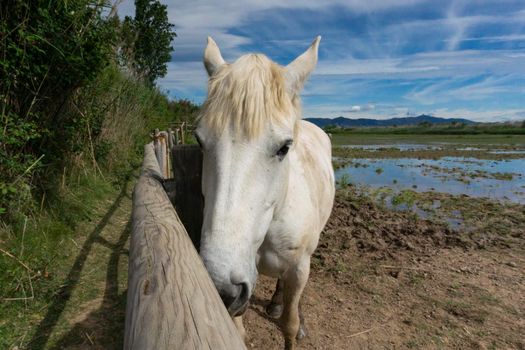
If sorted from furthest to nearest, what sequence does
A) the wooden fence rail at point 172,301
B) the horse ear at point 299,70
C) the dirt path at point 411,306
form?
the dirt path at point 411,306 < the horse ear at point 299,70 < the wooden fence rail at point 172,301

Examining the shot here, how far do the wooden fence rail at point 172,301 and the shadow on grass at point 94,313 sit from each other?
165cm

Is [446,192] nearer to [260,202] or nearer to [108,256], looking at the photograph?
[108,256]

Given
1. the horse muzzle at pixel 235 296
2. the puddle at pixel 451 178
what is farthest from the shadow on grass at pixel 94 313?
the puddle at pixel 451 178

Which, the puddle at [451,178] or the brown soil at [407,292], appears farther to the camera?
the puddle at [451,178]

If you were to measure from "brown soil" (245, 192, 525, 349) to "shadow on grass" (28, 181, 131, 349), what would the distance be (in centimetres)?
117

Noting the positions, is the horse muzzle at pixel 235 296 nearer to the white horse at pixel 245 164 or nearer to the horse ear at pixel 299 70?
the white horse at pixel 245 164

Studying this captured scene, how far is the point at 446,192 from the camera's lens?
9719 mm

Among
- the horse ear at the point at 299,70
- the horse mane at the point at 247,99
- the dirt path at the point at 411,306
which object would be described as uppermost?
the horse ear at the point at 299,70

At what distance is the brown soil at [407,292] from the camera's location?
313cm

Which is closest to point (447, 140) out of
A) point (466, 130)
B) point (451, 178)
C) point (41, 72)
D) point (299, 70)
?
point (466, 130)

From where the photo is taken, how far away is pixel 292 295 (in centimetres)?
249

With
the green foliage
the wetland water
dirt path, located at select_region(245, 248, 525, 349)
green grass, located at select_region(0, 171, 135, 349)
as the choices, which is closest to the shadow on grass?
green grass, located at select_region(0, 171, 135, 349)

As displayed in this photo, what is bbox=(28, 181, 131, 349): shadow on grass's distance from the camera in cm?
257

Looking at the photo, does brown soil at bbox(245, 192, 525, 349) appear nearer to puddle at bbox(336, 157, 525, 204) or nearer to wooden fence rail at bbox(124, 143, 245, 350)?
wooden fence rail at bbox(124, 143, 245, 350)
